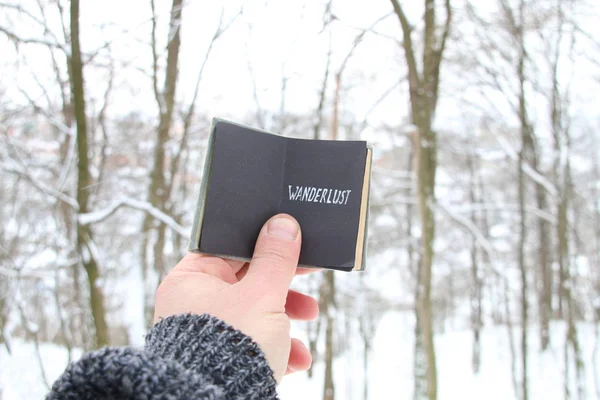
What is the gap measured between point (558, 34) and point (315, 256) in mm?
5135

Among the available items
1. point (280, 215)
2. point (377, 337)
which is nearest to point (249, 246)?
point (280, 215)

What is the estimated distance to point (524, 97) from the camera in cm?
545

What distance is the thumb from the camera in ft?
2.90

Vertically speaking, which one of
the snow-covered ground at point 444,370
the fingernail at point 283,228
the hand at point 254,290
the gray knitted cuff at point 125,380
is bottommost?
the snow-covered ground at point 444,370

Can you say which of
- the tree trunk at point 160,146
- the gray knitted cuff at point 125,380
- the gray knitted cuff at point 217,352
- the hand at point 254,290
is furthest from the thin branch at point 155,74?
the gray knitted cuff at point 125,380

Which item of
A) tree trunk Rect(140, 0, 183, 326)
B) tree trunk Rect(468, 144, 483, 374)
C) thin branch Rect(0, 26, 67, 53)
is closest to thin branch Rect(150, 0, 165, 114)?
tree trunk Rect(140, 0, 183, 326)

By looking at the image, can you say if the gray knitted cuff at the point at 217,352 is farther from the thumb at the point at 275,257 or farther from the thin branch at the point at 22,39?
the thin branch at the point at 22,39

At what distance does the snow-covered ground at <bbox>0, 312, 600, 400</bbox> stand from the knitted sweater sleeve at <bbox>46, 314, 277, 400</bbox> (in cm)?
402

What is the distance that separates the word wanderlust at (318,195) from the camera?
96cm

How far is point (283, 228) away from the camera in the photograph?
3.04ft

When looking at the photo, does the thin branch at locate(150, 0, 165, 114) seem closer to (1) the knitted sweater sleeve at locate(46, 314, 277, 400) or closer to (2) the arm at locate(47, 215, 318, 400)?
(2) the arm at locate(47, 215, 318, 400)

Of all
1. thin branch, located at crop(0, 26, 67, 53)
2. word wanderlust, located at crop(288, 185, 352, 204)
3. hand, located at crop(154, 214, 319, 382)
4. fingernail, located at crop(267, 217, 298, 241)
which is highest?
thin branch, located at crop(0, 26, 67, 53)

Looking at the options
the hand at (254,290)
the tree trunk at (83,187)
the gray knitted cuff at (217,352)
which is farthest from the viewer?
the tree trunk at (83,187)

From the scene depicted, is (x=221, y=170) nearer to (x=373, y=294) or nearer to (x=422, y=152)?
(x=422, y=152)
